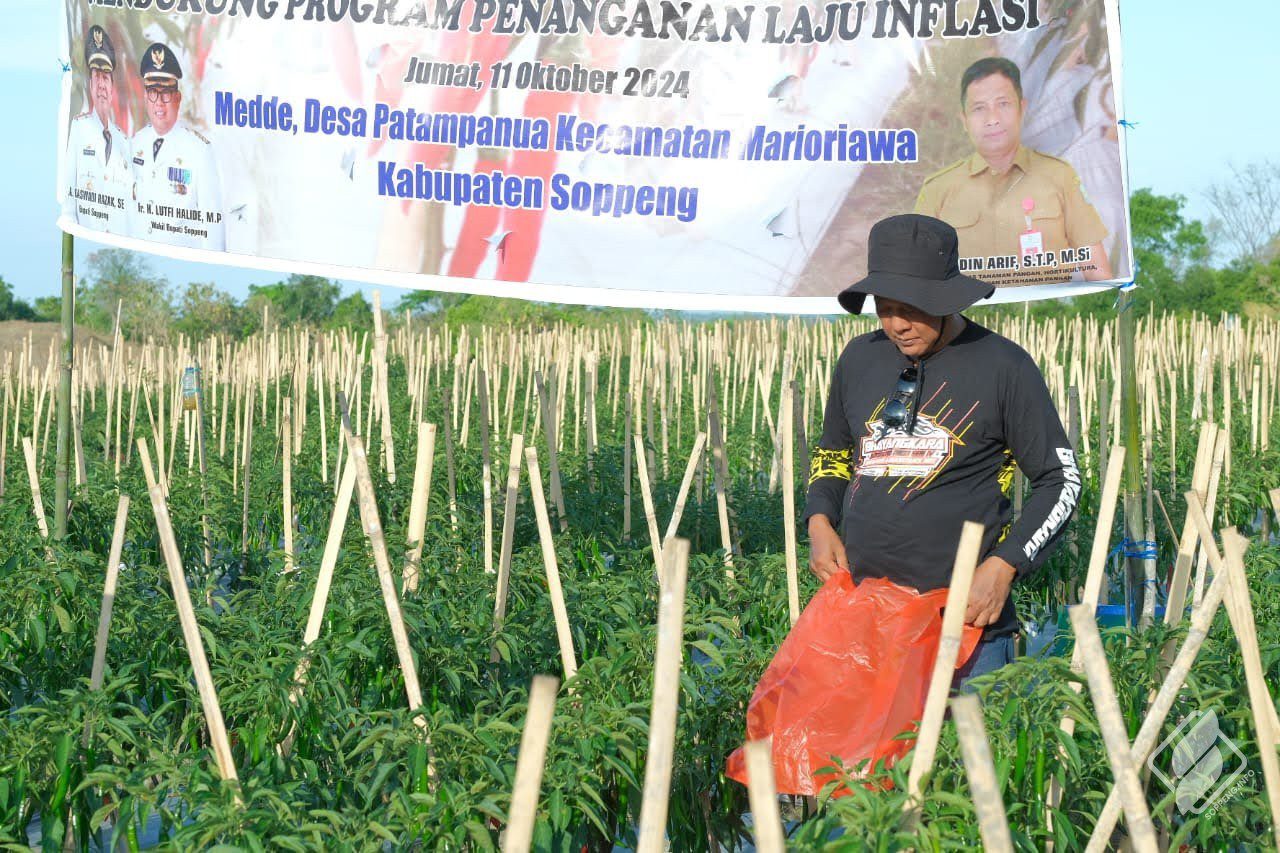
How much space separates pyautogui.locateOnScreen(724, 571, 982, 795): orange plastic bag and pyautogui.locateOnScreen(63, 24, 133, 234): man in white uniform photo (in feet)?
9.21

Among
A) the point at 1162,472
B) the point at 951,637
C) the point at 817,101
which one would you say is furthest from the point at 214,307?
the point at 951,637

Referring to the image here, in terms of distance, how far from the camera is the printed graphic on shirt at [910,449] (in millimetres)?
2746

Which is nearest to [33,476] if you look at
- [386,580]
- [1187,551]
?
[386,580]

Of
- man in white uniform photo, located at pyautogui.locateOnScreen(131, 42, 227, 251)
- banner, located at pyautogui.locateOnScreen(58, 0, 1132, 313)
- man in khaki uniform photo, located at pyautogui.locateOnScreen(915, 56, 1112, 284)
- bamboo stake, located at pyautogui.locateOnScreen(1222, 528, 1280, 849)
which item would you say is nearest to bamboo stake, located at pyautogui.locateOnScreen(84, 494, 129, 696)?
banner, located at pyautogui.locateOnScreen(58, 0, 1132, 313)

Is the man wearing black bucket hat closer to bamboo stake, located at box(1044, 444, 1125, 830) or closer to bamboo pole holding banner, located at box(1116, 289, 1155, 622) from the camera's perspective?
bamboo stake, located at box(1044, 444, 1125, 830)

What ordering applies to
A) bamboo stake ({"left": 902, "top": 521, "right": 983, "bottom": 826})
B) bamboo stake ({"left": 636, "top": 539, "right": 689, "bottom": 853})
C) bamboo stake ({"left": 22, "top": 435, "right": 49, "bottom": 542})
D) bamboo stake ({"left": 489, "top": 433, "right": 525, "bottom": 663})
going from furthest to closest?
bamboo stake ({"left": 22, "top": 435, "right": 49, "bottom": 542})
bamboo stake ({"left": 489, "top": 433, "right": 525, "bottom": 663})
bamboo stake ({"left": 902, "top": 521, "right": 983, "bottom": 826})
bamboo stake ({"left": 636, "top": 539, "right": 689, "bottom": 853})

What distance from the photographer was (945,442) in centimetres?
274

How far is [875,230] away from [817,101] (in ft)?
4.82

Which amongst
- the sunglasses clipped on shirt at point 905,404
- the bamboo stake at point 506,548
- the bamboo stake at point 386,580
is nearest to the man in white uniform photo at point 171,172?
the bamboo stake at point 506,548

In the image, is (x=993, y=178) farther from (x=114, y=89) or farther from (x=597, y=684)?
(x=114, y=89)

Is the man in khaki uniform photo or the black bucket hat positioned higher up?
the man in khaki uniform photo

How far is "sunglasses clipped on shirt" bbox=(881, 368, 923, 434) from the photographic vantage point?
277 centimetres

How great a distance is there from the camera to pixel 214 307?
1117 inches

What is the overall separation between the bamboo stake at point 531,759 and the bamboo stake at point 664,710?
14 cm
